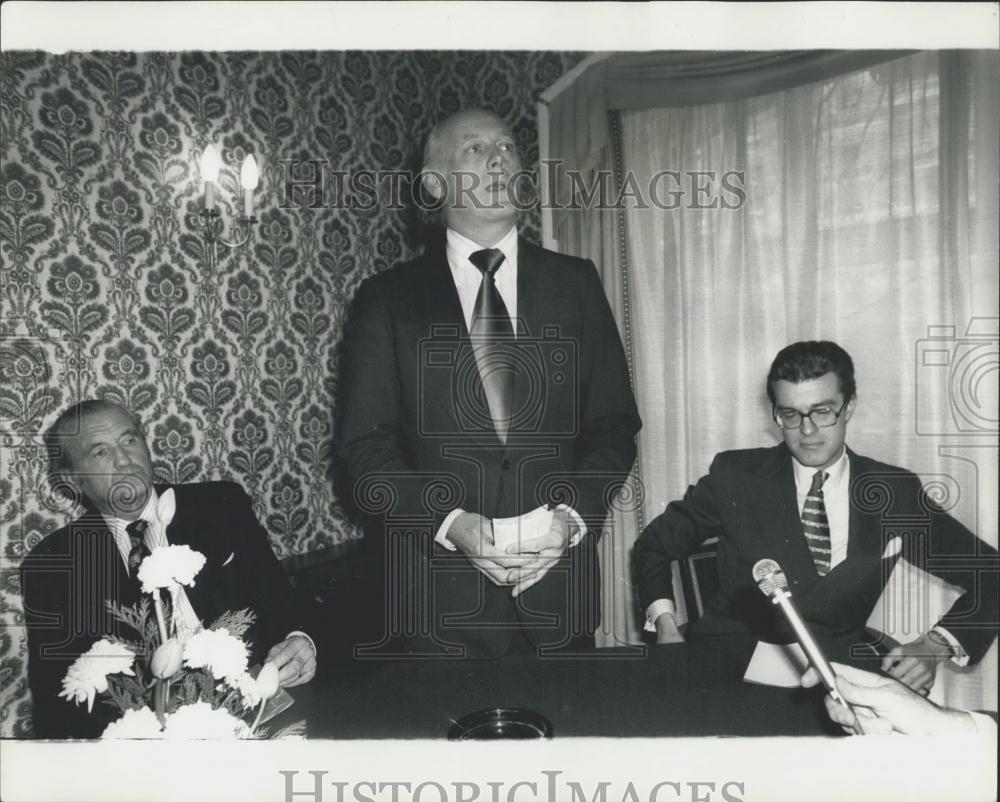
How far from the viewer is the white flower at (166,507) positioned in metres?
1.59

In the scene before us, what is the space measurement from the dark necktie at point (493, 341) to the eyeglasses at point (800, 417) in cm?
61

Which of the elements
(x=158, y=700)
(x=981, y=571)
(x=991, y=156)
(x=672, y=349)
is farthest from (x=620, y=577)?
(x=991, y=156)

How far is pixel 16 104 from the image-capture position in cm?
148

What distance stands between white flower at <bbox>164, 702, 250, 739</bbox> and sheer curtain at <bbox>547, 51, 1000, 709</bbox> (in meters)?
0.88

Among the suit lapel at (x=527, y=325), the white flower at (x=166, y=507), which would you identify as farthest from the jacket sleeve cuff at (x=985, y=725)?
the white flower at (x=166, y=507)

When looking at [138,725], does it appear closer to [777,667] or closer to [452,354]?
[452,354]

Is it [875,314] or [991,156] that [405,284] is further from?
[991,156]

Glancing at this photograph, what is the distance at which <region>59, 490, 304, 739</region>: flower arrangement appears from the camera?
1062 mm

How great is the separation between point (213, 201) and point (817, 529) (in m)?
1.58

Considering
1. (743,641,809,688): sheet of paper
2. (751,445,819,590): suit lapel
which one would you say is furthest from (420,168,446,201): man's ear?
(743,641,809,688): sheet of paper

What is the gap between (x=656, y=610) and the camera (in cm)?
162

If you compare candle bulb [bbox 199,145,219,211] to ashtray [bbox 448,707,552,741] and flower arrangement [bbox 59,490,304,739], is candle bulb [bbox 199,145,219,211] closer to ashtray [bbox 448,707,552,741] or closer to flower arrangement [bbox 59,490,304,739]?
flower arrangement [bbox 59,490,304,739]

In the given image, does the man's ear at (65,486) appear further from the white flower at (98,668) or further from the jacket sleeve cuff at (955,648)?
the jacket sleeve cuff at (955,648)

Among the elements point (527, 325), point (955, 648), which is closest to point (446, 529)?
point (527, 325)
